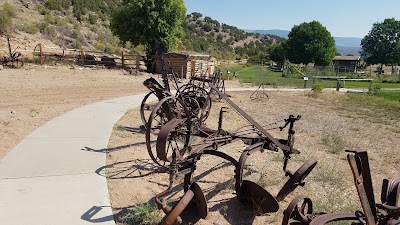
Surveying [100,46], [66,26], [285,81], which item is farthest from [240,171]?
[66,26]

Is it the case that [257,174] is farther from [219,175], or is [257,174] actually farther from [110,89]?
[110,89]

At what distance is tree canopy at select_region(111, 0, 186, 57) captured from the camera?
2398 cm

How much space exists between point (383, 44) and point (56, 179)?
230 ft

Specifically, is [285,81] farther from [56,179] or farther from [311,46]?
[311,46]

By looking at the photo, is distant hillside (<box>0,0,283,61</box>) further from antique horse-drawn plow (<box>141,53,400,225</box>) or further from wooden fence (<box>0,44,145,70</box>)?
antique horse-drawn plow (<box>141,53,400,225</box>)

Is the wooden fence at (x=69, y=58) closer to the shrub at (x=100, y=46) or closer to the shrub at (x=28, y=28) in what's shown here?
the shrub at (x=28, y=28)

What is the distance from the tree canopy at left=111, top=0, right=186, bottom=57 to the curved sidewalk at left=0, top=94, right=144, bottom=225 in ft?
53.7

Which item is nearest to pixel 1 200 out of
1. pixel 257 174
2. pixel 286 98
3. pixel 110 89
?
pixel 257 174

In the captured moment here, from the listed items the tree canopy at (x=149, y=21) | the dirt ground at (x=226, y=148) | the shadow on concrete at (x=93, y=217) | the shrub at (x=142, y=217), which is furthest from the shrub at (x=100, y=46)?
the shrub at (x=142, y=217)

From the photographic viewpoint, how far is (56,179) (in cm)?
548

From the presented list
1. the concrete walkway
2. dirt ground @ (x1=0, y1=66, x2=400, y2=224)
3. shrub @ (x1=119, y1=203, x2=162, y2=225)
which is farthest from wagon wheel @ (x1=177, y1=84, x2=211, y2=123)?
shrub @ (x1=119, y1=203, x2=162, y2=225)

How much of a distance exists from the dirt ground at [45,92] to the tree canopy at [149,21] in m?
3.02

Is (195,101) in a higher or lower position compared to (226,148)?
higher

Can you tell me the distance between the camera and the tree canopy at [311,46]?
58931 millimetres
